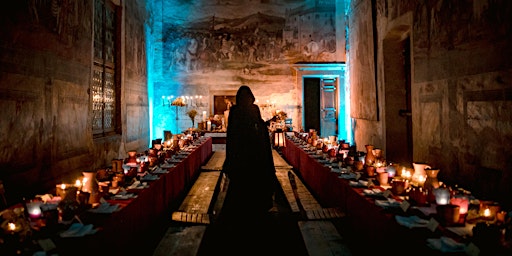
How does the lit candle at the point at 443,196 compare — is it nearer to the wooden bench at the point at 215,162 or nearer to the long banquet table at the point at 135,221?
the long banquet table at the point at 135,221

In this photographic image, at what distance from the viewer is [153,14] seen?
15.3 m

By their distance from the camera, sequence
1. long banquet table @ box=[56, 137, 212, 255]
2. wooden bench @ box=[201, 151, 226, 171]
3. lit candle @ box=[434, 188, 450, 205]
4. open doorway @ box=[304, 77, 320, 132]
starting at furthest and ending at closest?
open doorway @ box=[304, 77, 320, 132] < wooden bench @ box=[201, 151, 226, 171] < lit candle @ box=[434, 188, 450, 205] < long banquet table @ box=[56, 137, 212, 255]

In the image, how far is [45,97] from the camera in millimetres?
6012

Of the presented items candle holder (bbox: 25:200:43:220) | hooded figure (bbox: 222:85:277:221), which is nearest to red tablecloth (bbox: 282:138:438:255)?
hooded figure (bbox: 222:85:277:221)

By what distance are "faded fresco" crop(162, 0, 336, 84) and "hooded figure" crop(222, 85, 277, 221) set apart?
40.0 ft

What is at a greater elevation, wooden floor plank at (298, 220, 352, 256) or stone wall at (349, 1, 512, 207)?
stone wall at (349, 1, 512, 207)

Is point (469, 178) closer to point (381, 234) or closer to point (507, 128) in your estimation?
point (507, 128)

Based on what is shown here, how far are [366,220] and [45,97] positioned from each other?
17.2 feet

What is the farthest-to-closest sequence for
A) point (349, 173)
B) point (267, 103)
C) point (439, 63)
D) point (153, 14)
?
point (267, 103) → point (153, 14) → point (439, 63) → point (349, 173)

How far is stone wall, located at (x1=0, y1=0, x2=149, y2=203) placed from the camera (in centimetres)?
505

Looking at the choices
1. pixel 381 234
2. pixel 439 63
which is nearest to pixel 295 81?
pixel 439 63

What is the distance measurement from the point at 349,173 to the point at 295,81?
12029mm

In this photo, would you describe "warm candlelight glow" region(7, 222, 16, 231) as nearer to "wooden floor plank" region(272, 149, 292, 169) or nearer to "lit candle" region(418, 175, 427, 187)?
"lit candle" region(418, 175, 427, 187)

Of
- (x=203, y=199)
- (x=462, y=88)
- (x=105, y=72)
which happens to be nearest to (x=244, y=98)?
(x=203, y=199)
